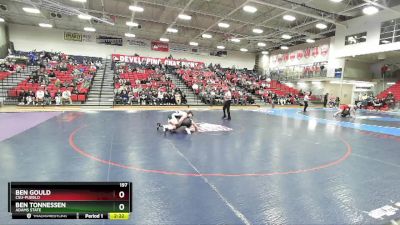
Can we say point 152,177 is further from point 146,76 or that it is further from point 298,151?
point 146,76

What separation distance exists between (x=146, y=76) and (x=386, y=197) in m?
20.9

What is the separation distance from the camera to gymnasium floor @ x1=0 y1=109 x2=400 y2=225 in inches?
116

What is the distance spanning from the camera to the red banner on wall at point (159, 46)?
30.9 m

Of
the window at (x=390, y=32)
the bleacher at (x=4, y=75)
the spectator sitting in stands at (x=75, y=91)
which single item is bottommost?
the spectator sitting in stands at (x=75, y=91)

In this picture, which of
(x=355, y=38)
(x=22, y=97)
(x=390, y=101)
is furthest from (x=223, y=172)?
(x=390, y=101)

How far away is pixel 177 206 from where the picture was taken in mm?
3031

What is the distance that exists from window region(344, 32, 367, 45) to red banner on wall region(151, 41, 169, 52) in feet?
65.6

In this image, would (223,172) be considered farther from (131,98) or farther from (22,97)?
(22,97)

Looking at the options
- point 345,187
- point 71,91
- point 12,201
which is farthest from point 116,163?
point 71,91

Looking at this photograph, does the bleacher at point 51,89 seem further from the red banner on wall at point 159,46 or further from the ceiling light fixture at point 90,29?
the red banner on wall at point 159,46

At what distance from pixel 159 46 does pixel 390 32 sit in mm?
23426

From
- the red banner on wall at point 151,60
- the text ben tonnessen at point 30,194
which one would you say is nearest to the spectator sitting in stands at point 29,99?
the red banner on wall at point 151,60

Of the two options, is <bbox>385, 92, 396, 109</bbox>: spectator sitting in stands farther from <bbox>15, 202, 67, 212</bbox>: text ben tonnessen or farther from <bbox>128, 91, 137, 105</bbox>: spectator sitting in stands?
<bbox>15, 202, 67, 212</bbox>: text ben tonnessen
